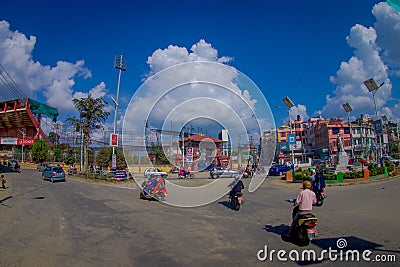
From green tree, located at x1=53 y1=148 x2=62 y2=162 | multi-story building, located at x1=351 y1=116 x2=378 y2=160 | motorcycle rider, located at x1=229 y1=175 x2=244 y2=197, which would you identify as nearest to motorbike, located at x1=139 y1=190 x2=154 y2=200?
motorcycle rider, located at x1=229 y1=175 x2=244 y2=197

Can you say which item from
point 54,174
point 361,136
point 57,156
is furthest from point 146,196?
point 361,136

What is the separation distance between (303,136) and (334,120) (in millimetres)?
14494

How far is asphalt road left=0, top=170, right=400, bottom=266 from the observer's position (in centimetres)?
497

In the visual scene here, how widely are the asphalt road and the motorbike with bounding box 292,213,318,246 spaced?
16 cm

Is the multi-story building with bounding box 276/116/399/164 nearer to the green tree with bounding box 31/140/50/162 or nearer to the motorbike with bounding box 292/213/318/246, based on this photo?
the green tree with bounding box 31/140/50/162

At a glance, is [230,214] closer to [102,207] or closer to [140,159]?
[140,159]

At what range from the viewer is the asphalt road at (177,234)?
4.97 m

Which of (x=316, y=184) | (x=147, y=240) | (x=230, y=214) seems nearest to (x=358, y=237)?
(x=230, y=214)

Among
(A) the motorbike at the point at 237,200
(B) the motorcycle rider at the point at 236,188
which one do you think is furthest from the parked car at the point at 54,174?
(A) the motorbike at the point at 237,200

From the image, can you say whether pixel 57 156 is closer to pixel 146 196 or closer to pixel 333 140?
pixel 146 196

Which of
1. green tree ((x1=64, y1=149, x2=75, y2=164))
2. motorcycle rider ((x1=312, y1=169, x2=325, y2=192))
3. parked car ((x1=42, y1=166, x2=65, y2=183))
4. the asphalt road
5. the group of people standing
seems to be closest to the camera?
the asphalt road

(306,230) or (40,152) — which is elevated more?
(40,152)

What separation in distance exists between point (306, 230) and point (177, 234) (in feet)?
9.69

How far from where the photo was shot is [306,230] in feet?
18.3
